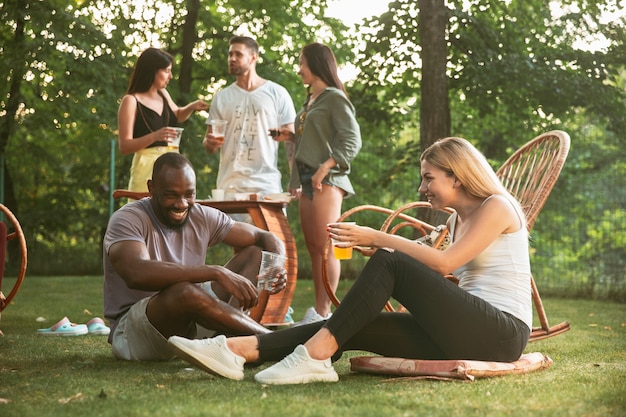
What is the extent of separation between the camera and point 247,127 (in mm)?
5484

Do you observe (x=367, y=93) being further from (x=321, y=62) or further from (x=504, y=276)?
(x=504, y=276)

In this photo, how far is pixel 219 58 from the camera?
13.3 m

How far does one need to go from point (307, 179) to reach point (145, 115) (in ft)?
3.41

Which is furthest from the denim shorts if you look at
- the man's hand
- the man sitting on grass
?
the man's hand

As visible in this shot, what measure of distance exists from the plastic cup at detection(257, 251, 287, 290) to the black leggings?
0.40 m

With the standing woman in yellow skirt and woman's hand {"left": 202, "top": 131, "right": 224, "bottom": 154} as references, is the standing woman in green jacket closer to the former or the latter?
woman's hand {"left": 202, "top": 131, "right": 224, "bottom": 154}

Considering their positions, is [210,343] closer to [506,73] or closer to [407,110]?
[506,73]

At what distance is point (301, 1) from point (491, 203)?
1030cm

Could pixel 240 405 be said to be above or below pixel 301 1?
below

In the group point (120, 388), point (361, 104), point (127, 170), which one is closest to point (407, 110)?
point (361, 104)

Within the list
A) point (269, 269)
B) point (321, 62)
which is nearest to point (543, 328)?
point (269, 269)

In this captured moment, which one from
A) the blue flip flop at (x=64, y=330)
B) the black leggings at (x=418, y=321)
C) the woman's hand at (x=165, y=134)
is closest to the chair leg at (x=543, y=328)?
the black leggings at (x=418, y=321)

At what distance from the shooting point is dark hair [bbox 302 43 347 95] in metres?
5.41

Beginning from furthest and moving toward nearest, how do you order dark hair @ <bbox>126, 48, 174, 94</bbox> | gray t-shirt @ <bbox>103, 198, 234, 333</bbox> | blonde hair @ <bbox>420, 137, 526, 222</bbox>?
1. dark hair @ <bbox>126, 48, 174, 94</bbox>
2. gray t-shirt @ <bbox>103, 198, 234, 333</bbox>
3. blonde hair @ <bbox>420, 137, 526, 222</bbox>
